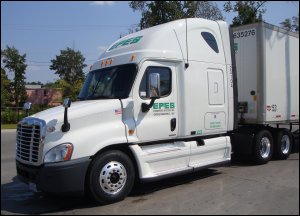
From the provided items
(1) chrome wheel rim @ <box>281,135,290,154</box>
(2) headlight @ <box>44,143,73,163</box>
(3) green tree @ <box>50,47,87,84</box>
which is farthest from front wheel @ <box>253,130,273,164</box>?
(3) green tree @ <box>50,47,87,84</box>

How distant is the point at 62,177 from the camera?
600cm

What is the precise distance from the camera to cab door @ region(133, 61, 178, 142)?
7.09 m

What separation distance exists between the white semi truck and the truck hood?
0.06ft

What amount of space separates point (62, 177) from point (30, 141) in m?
0.88

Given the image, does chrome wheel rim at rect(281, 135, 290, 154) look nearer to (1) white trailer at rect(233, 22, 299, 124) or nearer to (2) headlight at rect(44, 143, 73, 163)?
(1) white trailer at rect(233, 22, 299, 124)

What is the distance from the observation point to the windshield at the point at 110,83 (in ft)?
23.4

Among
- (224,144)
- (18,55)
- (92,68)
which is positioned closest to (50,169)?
(92,68)

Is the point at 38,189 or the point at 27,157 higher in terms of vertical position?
the point at 27,157

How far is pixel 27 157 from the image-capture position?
6414 mm

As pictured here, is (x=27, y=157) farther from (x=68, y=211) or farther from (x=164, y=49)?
(x=164, y=49)

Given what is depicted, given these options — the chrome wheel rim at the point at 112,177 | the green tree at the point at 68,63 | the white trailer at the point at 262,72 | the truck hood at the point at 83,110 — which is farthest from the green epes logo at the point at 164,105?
the green tree at the point at 68,63

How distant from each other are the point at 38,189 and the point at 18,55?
37588 mm

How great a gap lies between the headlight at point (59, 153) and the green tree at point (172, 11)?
1551cm

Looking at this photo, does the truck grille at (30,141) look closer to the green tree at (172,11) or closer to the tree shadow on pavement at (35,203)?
the tree shadow on pavement at (35,203)
